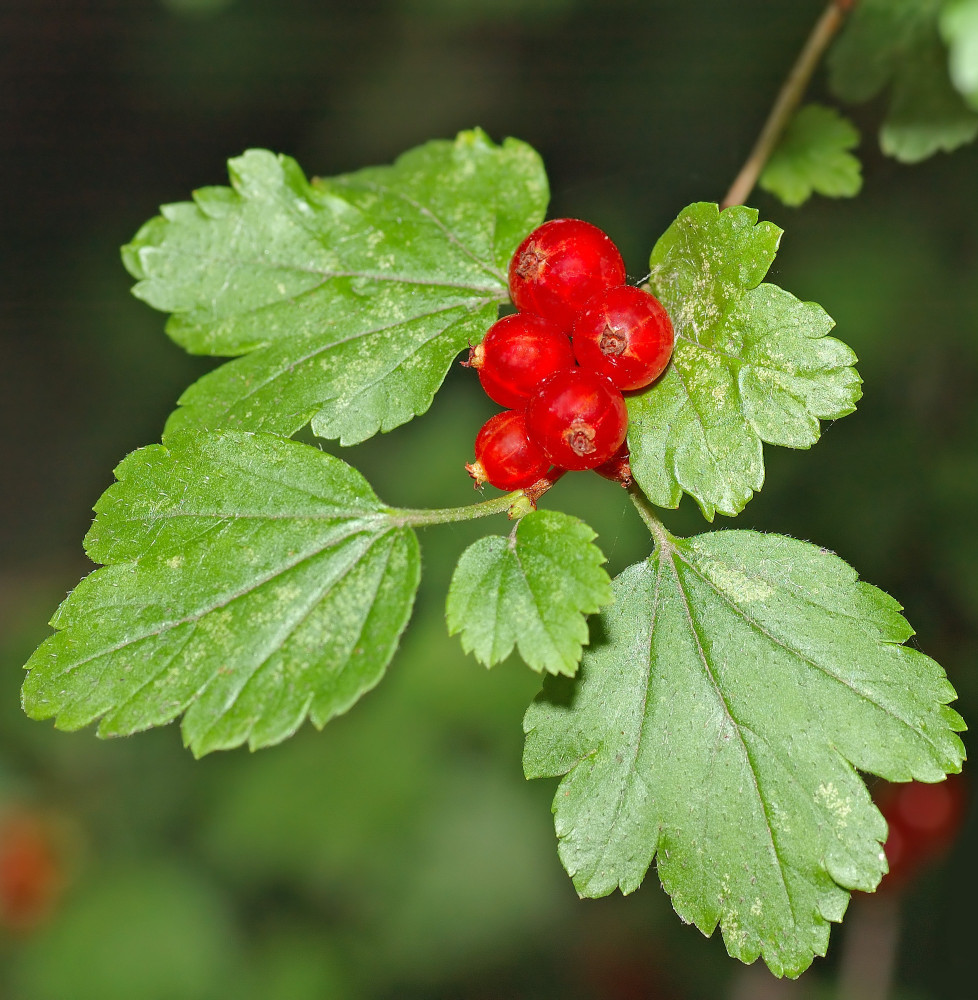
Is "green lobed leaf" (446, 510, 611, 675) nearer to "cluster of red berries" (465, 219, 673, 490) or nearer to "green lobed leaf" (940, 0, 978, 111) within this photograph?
"cluster of red berries" (465, 219, 673, 490)

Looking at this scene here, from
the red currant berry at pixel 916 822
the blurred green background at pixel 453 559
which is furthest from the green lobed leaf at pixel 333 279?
the red currant berry at pixel 916 822

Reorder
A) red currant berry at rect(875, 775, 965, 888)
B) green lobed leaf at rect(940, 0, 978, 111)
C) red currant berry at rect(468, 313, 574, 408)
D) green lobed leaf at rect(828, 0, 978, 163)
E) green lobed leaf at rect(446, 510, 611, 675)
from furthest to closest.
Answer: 1. red currant berry at rect(875, 775, 965, 888)
2. green lobed leaf at rect(828, 0, 978, 163)
3. red currant berry at rect(468, 313, 574, 408)
4. green lobed leaf at rect(446, 510, 611, 675)
5. green lobed leaf at rect(940, 0, 978, 111)

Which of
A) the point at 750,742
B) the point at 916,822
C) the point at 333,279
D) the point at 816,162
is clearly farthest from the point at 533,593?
the point at 916,822

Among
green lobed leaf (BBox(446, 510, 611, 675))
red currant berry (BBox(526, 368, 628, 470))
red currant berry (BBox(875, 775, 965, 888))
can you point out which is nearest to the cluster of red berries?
red currant berry (BBox(526, 368, 628, 470))

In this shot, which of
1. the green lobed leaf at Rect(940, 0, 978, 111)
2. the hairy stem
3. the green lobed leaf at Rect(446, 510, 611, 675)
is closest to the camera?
the green lobed leaf at Rect(940, 0, 978, 111)

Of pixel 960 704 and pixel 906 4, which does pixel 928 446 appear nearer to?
pixel 960 704

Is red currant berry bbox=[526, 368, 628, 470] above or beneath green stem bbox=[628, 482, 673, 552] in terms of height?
above
